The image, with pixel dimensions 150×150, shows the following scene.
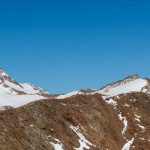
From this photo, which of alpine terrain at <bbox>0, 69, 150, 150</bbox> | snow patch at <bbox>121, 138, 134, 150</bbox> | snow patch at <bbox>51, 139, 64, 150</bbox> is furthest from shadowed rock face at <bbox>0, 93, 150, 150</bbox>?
snow patch at <bbox>121, 138, 134, 150</bbox>

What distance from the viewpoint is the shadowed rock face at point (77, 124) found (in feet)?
206

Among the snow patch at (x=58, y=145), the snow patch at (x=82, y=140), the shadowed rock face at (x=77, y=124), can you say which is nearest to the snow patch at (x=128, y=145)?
the shadowed rock face at (x=77, y=124)

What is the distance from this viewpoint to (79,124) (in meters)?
77.1

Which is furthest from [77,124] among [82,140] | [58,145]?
[58,145]

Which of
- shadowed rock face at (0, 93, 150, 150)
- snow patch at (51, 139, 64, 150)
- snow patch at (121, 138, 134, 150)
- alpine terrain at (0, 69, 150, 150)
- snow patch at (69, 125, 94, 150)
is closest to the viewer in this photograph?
shadowed rock face at (0, 93, 150, 150)

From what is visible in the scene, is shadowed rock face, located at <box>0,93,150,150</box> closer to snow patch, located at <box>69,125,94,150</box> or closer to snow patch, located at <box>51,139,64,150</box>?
snow patch, located at <box>69,125,94,150</box>

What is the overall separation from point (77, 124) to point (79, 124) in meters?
0.56

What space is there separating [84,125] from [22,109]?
12604mm

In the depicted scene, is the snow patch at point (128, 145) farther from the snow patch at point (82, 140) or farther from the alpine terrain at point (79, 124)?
the snow patch at point (82, 140)

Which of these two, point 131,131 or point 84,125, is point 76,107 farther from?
point 131,131

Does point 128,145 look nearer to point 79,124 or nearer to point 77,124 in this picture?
point 79,124

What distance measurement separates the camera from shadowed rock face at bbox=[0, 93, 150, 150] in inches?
2468

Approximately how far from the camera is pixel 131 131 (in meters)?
84.4

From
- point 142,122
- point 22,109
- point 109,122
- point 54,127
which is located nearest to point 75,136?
point 54,127
